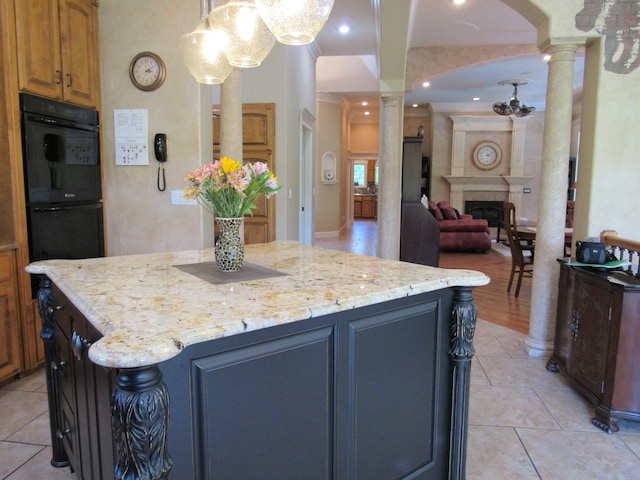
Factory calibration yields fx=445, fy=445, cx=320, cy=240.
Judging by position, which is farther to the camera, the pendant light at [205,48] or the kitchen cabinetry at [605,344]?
the kitchen cabinetry at [605,344]

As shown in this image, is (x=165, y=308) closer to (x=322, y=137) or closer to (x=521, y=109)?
(x=521, y=109)

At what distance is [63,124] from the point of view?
3.03 m

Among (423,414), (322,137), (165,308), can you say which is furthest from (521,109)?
(165,308)

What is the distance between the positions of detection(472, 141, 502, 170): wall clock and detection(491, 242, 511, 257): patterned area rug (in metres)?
3.09

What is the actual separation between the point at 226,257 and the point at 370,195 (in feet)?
50.4

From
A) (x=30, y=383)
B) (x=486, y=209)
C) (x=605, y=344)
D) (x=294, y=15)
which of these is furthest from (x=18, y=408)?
(x=486, y=209)

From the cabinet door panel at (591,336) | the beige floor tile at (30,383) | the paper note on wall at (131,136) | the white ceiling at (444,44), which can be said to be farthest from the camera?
the white ceiling at (444,44)

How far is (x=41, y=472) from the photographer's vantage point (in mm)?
2021

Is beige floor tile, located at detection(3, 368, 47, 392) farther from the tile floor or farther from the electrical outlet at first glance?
the electrical outlet

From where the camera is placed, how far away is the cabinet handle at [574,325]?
8.95 feet

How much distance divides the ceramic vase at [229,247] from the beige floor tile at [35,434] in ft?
4.72

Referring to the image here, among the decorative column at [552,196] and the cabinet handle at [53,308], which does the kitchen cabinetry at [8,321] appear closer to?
the cabinet handle at [53,308]

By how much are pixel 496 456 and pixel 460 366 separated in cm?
76

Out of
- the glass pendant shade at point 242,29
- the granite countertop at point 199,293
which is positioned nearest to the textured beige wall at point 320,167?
the glass pendant shade at point 242,29
